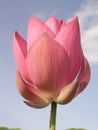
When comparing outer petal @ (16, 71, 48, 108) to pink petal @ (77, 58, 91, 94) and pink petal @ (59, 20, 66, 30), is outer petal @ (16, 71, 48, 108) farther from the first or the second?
pink petal @ (59, 20, 66, 30)

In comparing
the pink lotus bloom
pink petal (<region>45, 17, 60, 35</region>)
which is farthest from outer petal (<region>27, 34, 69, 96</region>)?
pink petal (<region>45, 17, 60, 35</region>)

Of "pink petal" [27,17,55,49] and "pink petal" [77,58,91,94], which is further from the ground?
"pink petal" [27,17,55,49]

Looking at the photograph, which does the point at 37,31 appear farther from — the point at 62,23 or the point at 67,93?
the point at 67,93

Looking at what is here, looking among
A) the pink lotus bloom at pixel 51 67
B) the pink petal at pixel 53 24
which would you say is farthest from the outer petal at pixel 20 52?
the pink petal at pixel 53 24

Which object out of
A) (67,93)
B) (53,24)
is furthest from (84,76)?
(53,24)

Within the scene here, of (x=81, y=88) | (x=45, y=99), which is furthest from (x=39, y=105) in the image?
(x=81, y=88)

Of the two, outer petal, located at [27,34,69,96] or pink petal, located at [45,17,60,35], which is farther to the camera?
pink petal, located at [45,17,60,35]

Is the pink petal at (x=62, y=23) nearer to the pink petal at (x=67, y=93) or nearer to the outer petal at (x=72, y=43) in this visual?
the outer petal at (x=72, y=43)

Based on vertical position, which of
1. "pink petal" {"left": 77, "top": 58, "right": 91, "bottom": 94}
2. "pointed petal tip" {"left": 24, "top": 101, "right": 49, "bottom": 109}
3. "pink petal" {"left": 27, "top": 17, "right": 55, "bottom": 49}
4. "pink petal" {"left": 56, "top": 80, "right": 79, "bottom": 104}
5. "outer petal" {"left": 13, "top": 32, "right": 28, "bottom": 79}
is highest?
"pink petal" {"left": 27, "top": 17, "right": 55, "bottom": 49}
